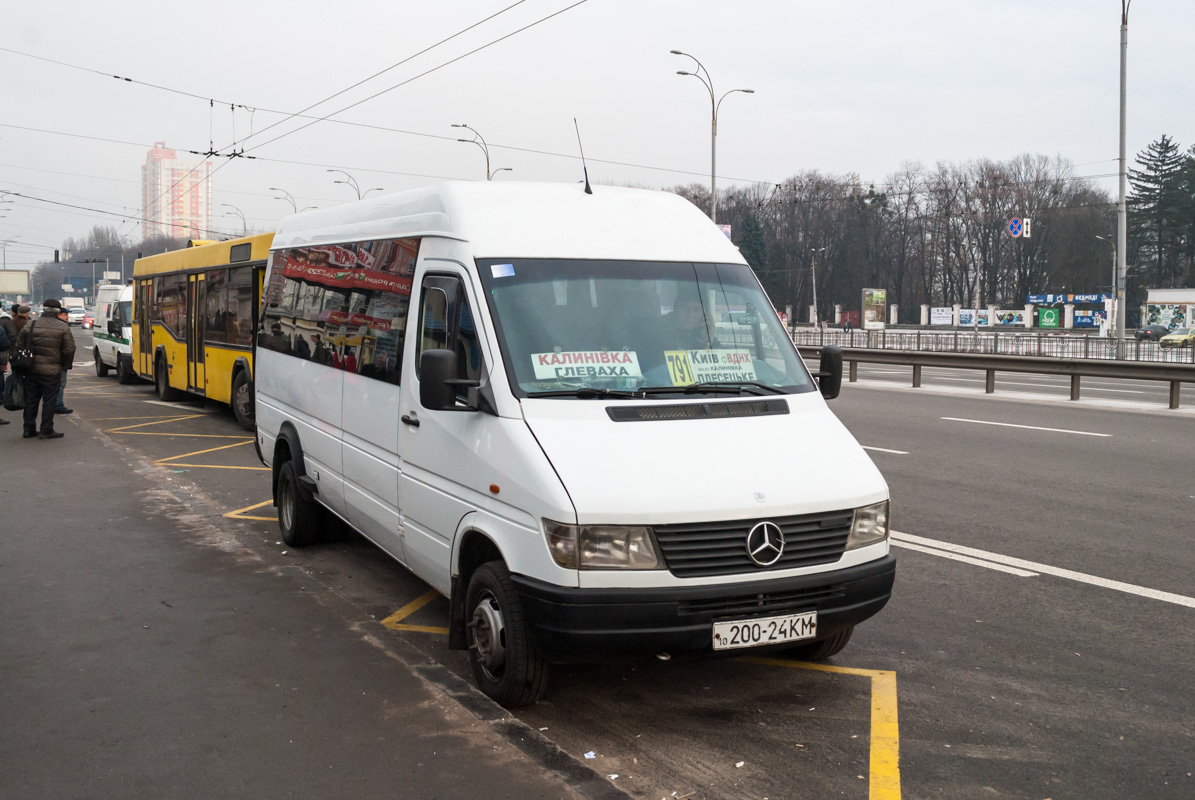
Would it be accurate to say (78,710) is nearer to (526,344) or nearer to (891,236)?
(526,344)

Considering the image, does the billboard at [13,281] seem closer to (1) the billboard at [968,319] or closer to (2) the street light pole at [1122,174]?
(1) the billboard at [968,319]

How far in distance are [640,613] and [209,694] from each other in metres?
2.08

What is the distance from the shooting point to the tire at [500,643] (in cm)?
435

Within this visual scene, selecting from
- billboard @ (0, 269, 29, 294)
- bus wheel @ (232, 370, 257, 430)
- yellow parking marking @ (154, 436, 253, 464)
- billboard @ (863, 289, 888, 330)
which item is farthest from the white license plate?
billboard @ (0, 269, 29, 294)

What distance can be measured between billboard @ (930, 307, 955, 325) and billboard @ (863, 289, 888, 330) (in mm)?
5034

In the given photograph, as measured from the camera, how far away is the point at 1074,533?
7.89 m

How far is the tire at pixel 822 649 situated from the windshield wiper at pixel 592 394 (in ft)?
4.84

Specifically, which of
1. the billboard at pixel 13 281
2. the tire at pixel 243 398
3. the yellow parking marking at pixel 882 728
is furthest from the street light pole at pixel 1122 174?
the billboard at pixel 13 281

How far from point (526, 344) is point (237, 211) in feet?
238

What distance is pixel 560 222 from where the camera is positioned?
5.28 metres

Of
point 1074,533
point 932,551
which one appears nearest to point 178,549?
point 932,551

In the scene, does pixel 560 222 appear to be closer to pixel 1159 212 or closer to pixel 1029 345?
pixel 1029 345

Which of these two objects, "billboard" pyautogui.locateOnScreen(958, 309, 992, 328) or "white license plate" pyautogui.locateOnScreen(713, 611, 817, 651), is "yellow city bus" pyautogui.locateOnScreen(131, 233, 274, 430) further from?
"billboard" pyautogui.locateOnScreen(958, 309, 992, 328)

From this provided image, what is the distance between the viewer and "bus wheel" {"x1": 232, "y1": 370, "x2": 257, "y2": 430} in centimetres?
1435
